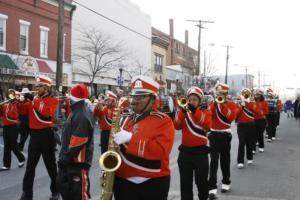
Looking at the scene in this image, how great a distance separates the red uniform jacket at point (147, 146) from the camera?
156 inches

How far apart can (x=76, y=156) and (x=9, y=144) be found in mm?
5778

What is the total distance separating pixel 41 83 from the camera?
7.88 metres

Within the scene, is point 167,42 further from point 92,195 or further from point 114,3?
point 92,195

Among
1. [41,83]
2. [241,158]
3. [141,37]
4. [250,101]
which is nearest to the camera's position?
[41,83]

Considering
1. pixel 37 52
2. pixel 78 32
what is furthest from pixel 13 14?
pixel 78 32

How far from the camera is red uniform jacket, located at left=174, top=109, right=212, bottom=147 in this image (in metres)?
6.78

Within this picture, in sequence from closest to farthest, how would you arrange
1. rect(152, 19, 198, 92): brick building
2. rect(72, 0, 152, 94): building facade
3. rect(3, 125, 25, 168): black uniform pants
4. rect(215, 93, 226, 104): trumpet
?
rect(215, 93, 226, 104): trumpet
rect(3, 125, 25, 168): black uniform pants
rect(72, 0, 152, 94): building facade
rect(152, 19, 198, 92): brick building

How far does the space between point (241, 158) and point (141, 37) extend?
36996 mm

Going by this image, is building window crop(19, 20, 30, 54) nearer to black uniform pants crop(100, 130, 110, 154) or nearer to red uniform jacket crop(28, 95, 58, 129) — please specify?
black uniform pants crop(100, 130, 110, 154)

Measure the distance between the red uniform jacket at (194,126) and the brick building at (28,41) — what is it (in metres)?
16.6

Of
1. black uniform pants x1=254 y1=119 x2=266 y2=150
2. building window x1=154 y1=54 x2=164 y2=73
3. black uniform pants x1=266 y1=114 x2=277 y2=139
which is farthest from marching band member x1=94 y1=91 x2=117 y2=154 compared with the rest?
building window x1=154 y1=54 x2=164 y2=73

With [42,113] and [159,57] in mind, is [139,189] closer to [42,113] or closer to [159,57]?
[42,113]

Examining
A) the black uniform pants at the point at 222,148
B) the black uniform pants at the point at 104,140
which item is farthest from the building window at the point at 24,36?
the black uniform pants at the point at 222,148

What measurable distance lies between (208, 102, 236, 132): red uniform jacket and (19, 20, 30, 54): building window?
20.1m
